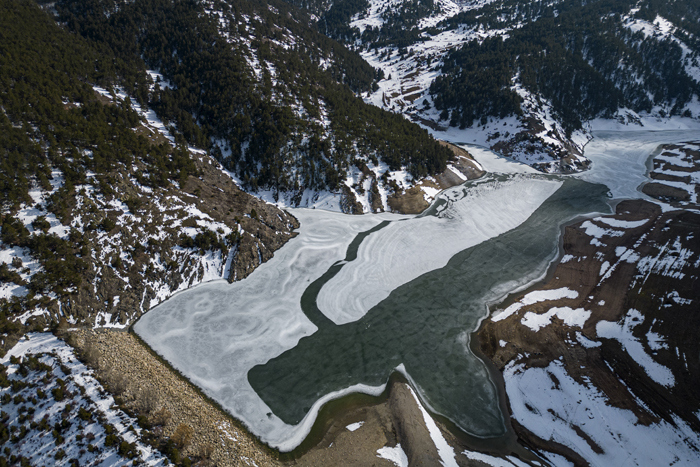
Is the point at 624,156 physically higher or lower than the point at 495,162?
lower

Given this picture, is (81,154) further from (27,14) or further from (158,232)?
(27,14)

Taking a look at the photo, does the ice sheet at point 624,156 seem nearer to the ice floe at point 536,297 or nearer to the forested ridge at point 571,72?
the forested ridge at point 571,72

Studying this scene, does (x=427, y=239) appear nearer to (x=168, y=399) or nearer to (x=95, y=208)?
(x=168, y=399)

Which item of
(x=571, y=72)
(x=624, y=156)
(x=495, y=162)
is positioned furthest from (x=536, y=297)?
(x=571, y=72)

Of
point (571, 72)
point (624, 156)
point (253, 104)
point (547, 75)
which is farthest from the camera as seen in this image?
point (571, 72)

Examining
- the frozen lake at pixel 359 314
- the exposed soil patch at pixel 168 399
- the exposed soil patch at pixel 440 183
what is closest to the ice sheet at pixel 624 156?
the frozen lake at pixel 359 314
